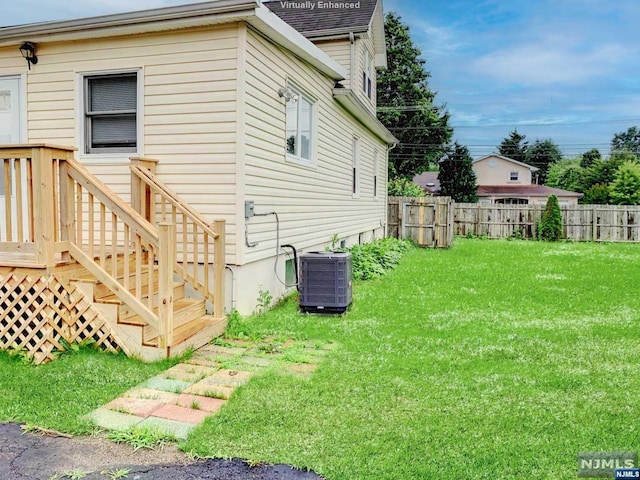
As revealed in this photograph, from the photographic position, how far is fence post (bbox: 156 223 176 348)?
166 inches

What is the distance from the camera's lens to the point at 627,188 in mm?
27719

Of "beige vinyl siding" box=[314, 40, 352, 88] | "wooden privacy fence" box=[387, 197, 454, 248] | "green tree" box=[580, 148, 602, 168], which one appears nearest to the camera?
"beige vinyl siding" box=[314, 40, 352, 88]

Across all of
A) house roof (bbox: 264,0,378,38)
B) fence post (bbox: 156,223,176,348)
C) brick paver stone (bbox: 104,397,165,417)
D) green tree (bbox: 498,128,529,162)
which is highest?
green tree (bbox: 498,128,529,162)

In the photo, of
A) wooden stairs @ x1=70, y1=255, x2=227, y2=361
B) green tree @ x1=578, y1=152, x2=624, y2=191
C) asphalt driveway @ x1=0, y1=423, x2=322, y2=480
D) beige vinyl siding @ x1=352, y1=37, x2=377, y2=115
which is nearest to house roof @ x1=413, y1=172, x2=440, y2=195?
green tree @ x1=578, y1=152, x2=624, y2=191

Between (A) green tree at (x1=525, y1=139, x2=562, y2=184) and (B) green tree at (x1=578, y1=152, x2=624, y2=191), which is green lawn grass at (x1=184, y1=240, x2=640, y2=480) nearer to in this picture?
(B) green tree at (x1=578, y1=152, x2=624, y2=191)

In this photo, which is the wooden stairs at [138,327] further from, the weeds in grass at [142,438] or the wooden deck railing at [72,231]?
the weeds in grass at [142,438]

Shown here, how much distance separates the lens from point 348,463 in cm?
267

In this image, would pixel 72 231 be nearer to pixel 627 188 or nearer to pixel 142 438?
pixel 142 438

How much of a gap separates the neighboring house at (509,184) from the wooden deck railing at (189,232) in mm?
32814

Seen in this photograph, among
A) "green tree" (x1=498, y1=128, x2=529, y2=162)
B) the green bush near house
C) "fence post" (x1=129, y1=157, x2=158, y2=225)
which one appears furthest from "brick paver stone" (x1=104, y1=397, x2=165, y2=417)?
"green tree" (x1=498, y1=128, x2=529, y2=162)

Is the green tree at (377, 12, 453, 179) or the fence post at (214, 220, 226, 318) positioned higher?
the green tree at (377, 12, 453, 179)

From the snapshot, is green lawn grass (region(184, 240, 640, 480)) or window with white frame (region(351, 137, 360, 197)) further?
window with white frame (region(351, 137, 360, 197))

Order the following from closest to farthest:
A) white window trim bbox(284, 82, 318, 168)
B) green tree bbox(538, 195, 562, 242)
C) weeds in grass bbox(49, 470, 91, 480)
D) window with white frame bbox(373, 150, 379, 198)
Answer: weeds in grass bbox(49, 470, 91, 480) → white window trim bbox(284, 82, 318, 168) → window with white frame bbox(373, 150, 379, 198) → green tree bbox(538, 195, 562, 242)

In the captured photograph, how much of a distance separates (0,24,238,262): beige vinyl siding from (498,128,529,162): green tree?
179 feet
